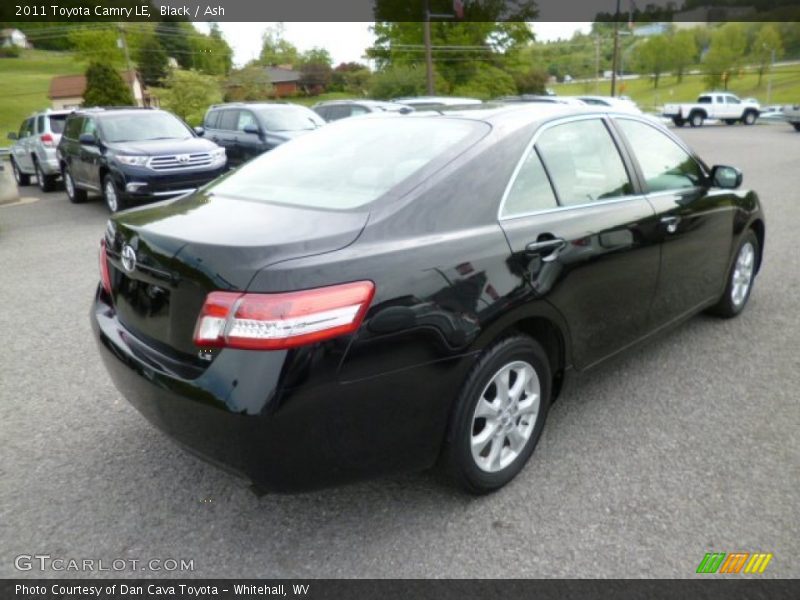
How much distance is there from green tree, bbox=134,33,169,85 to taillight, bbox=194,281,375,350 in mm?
80573

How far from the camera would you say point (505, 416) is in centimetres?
263

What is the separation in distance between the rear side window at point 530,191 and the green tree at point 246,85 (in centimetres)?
5940

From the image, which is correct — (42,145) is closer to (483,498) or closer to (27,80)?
(483,498)

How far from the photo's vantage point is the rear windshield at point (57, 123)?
13.5 meters

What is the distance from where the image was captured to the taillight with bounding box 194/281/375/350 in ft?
6.40

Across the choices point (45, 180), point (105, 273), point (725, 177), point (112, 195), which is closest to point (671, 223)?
point (725, 177)

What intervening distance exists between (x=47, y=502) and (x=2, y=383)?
150cm

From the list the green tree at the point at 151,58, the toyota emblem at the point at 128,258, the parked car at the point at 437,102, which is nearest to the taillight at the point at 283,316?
the toyota emblem at the point at 128,258

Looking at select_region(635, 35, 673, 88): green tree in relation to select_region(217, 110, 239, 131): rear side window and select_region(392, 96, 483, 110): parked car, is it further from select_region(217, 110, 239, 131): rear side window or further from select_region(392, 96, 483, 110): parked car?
select_region(217, 110, 239, 131): rear side window

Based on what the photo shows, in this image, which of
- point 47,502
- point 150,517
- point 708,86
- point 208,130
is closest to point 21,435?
point 47,502

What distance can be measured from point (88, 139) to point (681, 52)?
96.5 meters

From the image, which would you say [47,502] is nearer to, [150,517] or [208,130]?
[150,517]

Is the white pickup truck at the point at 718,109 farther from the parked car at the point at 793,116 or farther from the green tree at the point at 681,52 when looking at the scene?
the green tree at the point at 681,52

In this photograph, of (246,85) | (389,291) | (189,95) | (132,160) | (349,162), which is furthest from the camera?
(246,85)
